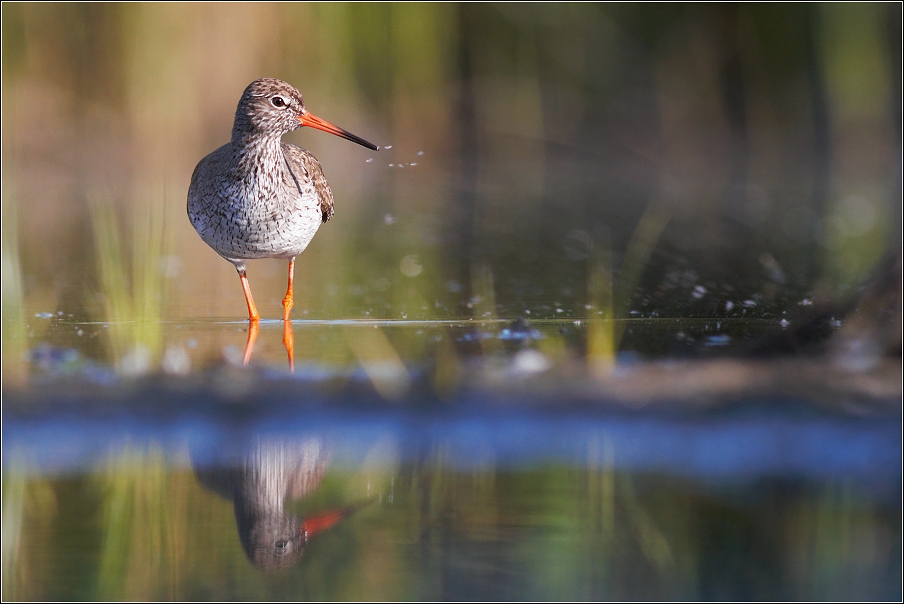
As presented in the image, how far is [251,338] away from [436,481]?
1913 millimetres

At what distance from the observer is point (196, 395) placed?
3416 millimetres

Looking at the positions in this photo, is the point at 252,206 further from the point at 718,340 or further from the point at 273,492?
the point at 273,492

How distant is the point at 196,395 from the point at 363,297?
2364 mm

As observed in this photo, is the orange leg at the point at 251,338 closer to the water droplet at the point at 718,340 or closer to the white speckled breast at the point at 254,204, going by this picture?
the white speckled breast at the point at 254,204

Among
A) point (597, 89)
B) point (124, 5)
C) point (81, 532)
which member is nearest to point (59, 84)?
point (124, 5)

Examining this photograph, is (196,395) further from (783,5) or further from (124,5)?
(783,5)

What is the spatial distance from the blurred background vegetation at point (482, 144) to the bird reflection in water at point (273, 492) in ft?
5.41

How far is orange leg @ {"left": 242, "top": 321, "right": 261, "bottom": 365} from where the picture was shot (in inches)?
159

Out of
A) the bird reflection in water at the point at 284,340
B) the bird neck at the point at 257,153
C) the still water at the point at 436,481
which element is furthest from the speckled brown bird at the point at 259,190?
the still water at the point at 436,481

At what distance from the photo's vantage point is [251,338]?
458cm

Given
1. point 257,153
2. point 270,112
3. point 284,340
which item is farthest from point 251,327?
point 270,112

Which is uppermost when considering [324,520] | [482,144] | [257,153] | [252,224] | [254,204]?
[482,144]

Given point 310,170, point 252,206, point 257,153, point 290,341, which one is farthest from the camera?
point 310,170

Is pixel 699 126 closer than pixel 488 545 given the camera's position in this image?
No
